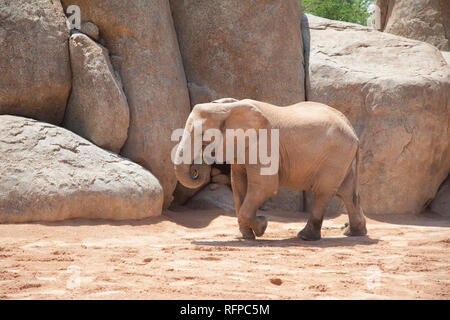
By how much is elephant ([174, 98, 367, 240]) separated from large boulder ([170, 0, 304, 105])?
320cm

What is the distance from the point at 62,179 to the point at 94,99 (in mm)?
1641

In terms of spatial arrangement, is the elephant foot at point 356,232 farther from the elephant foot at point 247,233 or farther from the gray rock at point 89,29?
the gray rock at point 89,29

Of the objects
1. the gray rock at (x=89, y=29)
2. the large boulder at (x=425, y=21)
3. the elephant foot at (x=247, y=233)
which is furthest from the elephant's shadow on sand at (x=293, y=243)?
the large boulder at (x=425, y=21)

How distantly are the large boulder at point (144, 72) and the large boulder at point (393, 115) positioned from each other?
290 centimetres

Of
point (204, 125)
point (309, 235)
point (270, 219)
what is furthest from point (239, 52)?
point (309, 235)

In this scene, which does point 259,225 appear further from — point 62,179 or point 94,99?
point 94,99

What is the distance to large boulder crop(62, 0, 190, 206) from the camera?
9.14 meters

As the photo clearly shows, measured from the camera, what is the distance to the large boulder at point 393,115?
32.7 ft

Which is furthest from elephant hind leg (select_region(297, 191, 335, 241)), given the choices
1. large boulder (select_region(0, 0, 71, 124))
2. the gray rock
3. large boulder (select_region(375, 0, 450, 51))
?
large boulder (select_region(375, 0, 450, 51))

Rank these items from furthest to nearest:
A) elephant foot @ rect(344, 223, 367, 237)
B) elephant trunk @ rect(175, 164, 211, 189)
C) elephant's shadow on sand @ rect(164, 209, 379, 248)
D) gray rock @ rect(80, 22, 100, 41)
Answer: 1. gray rock @ rect(80, 22, 100, 41)
2. elephant foot @ rect(344, 223, 367, 237)
3. elephant's shadow on sand @ rect(164, 209, 379, 248)
4. elephant trunk @ rect(175, 164, 211, 189)

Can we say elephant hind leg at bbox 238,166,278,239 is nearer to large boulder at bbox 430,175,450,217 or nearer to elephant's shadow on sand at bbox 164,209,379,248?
elephant's shadow on sand at bbox 164,209,379,248

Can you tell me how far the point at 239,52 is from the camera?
10508 mm
